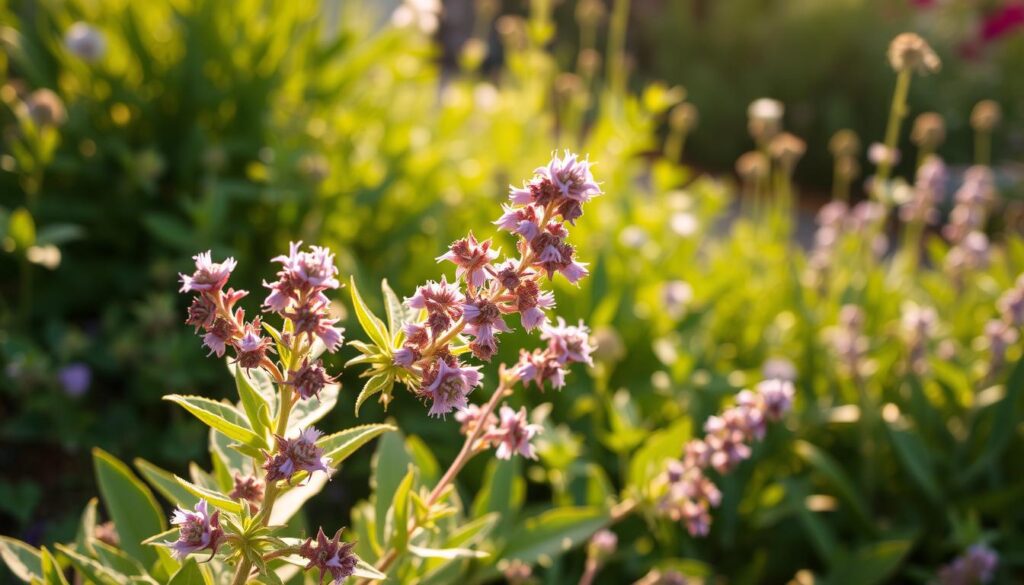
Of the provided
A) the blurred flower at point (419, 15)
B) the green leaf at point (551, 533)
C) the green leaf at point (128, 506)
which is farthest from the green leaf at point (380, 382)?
the blurred flower at point (419, 15)

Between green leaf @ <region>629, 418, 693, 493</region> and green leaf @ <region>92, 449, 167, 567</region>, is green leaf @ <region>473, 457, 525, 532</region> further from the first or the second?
green leaf @ <region>92, 449, 167, 567</region>

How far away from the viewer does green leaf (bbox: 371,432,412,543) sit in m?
1.40

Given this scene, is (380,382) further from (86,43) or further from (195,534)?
(86,43)

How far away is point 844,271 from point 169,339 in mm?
1834

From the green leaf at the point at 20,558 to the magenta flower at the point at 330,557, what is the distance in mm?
509

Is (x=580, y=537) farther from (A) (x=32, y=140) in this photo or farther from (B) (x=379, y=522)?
(A) (x=32, y=140)

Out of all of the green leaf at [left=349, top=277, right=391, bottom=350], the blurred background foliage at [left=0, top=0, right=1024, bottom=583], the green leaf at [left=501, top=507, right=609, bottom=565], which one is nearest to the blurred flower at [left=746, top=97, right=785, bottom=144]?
the blurred background foliage at [left=0, top=0, right=1024, bottom=583]

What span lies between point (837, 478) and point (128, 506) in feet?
4.51

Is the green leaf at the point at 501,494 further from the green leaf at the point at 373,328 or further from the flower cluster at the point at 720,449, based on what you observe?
the green leaf at the point at 373,328

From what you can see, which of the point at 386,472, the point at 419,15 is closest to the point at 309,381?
the point at 386,472

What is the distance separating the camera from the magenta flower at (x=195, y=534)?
3.04 feet

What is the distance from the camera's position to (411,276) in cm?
250

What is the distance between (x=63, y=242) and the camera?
2.50 m

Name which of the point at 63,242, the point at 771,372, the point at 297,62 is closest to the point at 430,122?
the point at 297,62
